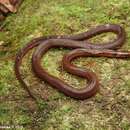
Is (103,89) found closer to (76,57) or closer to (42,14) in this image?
(76,57)

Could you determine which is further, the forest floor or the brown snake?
the brown snake

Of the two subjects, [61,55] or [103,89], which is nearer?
[103,89]

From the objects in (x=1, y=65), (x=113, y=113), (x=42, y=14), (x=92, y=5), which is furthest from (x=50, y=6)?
(x=113, y=113)

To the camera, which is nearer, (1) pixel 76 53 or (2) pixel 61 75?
(2) pixel 61 75

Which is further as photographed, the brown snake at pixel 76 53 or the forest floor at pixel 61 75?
the brown snake at pixel 76 53
